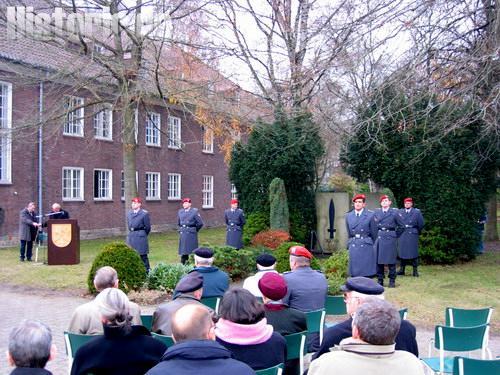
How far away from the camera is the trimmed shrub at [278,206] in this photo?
19.1 m

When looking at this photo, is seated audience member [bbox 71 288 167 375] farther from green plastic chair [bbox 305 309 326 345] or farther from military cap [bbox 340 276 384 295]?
green plastic chair [bbox 305 309 326 345]

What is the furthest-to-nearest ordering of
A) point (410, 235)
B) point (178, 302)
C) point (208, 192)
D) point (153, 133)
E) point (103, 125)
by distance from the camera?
1. point (208, 192)
2. point (153, 133)
3. point (103, 125)
4. point (410, 235)
5. point (178, 302)

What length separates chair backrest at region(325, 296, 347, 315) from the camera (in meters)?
6.98

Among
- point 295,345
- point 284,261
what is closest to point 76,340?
point 295,345

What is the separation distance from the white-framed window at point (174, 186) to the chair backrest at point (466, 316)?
89.7ft

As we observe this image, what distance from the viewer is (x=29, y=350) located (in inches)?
125

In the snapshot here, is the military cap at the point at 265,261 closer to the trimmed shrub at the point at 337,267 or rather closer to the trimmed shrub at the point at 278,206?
the trimmed shrub at the point at 337,267

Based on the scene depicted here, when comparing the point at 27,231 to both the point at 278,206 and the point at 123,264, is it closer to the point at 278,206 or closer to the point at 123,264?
the point at 123,264

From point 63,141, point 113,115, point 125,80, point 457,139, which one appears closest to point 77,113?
point 63,141

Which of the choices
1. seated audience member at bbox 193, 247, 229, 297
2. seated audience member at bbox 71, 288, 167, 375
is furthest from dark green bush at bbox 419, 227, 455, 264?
seated audience member at bbox 71, 288, 167, 375

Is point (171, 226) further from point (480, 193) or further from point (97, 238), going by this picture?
point (480, 193)

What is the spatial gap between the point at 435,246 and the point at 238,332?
1360 centimetres

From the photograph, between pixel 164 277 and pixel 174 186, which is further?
pixel 174 186

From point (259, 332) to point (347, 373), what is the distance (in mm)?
954
